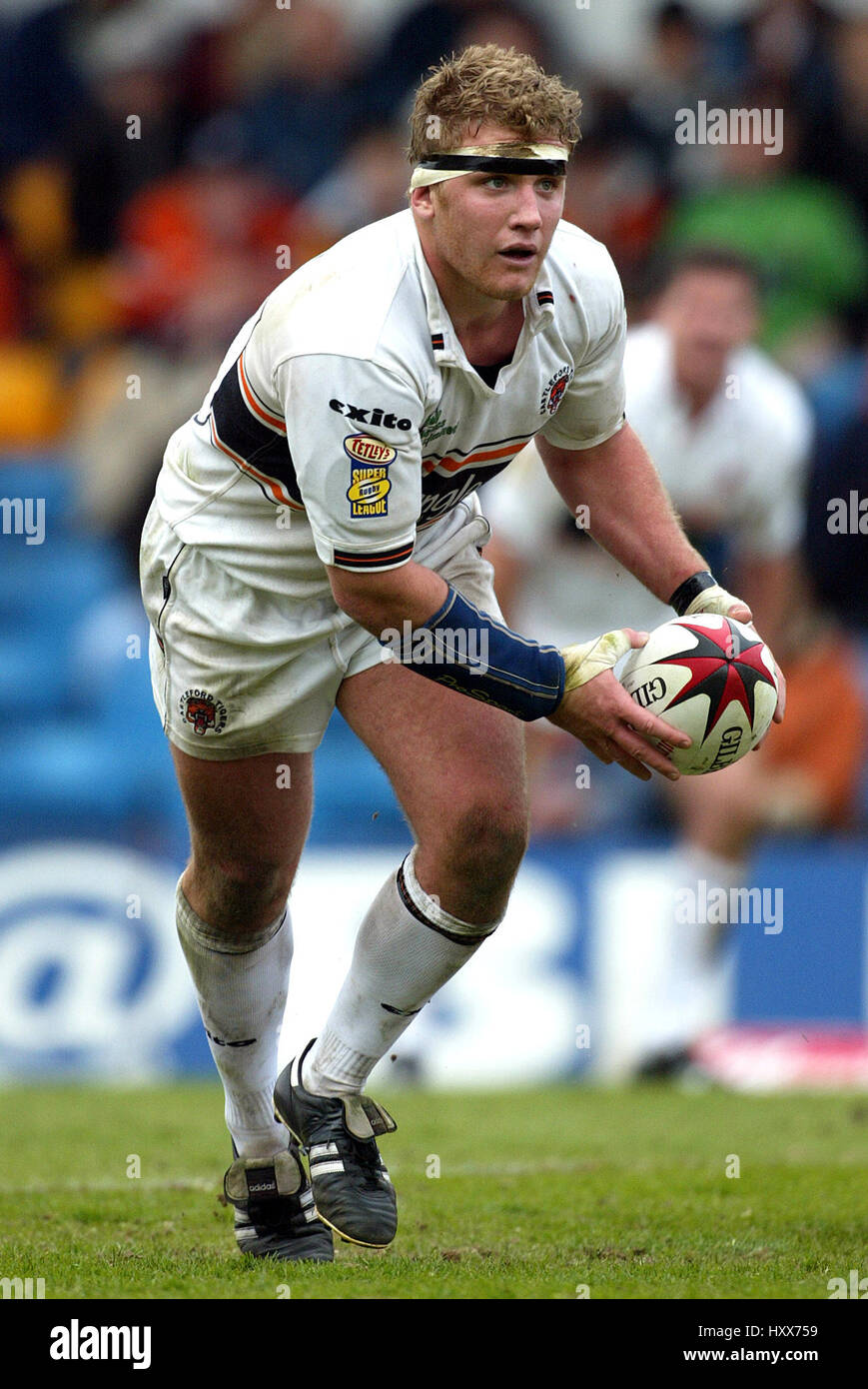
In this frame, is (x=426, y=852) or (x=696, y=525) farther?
(x=696, y=525)

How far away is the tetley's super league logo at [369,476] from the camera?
12.8ft

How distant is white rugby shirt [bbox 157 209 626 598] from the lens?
3926 mm

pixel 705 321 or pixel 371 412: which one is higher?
pixel 705 321

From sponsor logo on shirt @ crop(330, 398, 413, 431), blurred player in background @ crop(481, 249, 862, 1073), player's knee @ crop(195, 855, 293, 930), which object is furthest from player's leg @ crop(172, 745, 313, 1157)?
blurred player in background @ crop(481, 249, 862, 1073)

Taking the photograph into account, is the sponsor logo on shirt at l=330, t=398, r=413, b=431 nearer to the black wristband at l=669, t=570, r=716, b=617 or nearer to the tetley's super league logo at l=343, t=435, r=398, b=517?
the tetley's super league logo at l=343, t=435, r=398, b=517

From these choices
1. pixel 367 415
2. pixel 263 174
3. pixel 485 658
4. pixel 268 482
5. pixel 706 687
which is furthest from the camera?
pixel 263 174

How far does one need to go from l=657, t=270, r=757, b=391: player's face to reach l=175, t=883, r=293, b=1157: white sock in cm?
458

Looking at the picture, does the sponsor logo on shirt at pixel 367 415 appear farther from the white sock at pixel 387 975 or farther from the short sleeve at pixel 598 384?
the white sock at pixel 387 975

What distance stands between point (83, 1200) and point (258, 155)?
875 centimetres

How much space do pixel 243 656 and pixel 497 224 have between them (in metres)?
1.20

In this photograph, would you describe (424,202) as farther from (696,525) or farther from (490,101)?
(696,525)

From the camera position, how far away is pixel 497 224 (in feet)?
13.0

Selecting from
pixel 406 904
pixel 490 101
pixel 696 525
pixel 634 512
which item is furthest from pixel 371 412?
pixel 696 525

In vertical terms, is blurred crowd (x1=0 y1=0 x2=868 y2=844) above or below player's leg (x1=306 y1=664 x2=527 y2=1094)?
above
